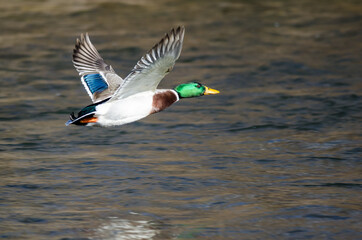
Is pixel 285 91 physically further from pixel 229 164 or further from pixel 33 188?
pixel 33 188

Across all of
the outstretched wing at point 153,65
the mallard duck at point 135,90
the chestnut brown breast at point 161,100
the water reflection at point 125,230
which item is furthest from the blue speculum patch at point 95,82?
the water reflection at point 125,230

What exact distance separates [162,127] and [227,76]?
2660 millimetres

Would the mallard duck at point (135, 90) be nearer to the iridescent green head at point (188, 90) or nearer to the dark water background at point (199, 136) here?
the iridescent green head at point (188, 90)

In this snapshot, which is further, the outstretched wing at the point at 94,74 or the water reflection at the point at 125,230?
the outstretched wing at the point at 94,74

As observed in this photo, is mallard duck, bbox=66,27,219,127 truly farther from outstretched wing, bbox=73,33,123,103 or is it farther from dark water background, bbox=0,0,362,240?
dark water background, bbox=0,0,362,240

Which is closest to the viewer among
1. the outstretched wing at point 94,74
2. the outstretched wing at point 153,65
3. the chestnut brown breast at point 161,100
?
the outstretched wing at point 153,65

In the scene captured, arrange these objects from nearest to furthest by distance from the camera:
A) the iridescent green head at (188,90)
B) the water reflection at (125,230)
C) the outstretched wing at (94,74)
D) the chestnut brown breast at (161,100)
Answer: the water reflection at (125,230)
the chestnut brown breast at (161,100)
the iridescent green head at (188,90)
the outstretched wing at (94,74)

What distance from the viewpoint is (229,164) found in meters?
7.87

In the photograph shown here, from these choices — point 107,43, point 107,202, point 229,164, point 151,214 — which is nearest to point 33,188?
point 107,202

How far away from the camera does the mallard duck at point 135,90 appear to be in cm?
629

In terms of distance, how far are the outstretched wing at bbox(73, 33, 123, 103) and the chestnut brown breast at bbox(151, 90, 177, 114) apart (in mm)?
542

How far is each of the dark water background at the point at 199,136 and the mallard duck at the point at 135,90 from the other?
71 centimetres

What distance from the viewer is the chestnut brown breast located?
7016 millimetres

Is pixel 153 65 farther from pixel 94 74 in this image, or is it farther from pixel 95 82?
pixel 94 74
